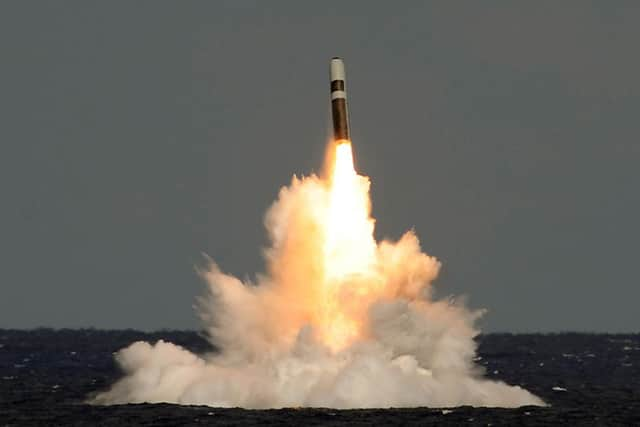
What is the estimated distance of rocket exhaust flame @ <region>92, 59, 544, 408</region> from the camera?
65.2 m

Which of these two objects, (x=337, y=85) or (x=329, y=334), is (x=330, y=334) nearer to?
(x=329, y=334)

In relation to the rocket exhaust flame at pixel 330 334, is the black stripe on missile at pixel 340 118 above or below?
above

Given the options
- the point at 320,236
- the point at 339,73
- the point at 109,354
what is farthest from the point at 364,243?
the point at 109,354

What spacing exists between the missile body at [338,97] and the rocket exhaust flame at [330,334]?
133 mm

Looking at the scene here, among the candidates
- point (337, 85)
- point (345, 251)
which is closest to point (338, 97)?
point (337, 85)

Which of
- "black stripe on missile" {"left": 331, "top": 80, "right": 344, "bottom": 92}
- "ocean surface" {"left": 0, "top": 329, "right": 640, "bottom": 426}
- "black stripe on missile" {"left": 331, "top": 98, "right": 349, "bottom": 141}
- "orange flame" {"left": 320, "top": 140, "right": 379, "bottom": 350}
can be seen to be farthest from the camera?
"black stripe on missile" {"left": 331, "top": 80, "right": 344, "bottom": 92}

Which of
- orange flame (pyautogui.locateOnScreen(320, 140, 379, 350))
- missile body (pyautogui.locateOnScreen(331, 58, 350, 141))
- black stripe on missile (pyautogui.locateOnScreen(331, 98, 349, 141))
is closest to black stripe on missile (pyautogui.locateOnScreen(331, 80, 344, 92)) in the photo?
missile body (pyautogui.locateOnScreen(331, 58, 350, 141))

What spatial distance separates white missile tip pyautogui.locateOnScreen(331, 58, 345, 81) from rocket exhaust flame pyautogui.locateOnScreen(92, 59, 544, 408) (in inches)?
4.1

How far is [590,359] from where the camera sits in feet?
404

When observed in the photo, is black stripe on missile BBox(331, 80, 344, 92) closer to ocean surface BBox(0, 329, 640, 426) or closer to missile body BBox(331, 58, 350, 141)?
missile body BBox(331, 58, 350, 141)

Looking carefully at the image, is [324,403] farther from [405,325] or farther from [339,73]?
[339,73]

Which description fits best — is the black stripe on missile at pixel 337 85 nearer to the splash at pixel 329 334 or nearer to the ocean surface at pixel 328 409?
the splash at pixel 329 334

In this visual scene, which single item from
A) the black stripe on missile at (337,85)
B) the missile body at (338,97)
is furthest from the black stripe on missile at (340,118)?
the black stripe on missile at (337,85)

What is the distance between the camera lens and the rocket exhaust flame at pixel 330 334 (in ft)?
214
